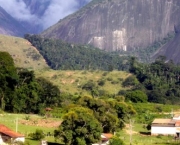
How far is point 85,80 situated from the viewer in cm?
14238

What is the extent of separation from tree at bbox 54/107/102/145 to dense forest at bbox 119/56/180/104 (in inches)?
3006

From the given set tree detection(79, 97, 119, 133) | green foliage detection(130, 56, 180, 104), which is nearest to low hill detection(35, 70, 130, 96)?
green foliage detection(130, 56, 180, 104)

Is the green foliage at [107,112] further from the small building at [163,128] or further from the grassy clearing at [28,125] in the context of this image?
the small building at [163,128]

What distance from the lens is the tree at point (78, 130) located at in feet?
156

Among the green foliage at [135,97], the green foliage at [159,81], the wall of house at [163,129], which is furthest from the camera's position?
the green foliage at [159,81]

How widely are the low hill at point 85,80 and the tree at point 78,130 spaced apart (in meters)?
78.1

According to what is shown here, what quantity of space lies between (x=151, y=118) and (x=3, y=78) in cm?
3031

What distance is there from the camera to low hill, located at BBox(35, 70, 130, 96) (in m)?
133

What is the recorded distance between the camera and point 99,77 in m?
145

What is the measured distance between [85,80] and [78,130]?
311 ft

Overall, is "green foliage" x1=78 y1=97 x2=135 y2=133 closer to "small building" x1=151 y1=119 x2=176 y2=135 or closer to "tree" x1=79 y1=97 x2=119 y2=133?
"tree" x1=79 y1=97 x2=119 y2=133

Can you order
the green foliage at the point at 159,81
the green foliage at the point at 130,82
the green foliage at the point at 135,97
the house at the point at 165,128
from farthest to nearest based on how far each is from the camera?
the green foliage at the point at 130,82 < the green foliage at the point at 159,81 < the green foliage at the point at 135,97 < the house at the point at 165,128

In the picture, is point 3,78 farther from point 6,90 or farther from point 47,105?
point 47,105

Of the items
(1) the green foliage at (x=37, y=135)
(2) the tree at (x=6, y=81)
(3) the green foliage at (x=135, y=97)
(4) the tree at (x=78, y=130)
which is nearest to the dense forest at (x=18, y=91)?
(2) the tree at (x=6, y=81)
